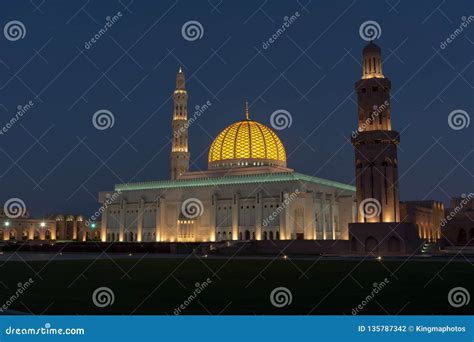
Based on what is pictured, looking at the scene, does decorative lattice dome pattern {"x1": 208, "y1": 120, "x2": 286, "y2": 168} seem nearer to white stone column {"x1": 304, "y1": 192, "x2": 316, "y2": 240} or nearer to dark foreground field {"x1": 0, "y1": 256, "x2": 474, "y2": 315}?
white stone column {"x1": 304, "y1": 192, "x2": 316, "y2": 240}

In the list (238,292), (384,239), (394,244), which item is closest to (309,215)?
(384,239)

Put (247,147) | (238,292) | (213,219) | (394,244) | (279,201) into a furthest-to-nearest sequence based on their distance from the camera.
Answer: (247,147), (213,219), (279,201), (394,244), (238,292)

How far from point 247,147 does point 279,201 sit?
1060 centimetres

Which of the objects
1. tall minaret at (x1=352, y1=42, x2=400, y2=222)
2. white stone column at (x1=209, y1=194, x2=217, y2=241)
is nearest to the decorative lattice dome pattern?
white stone column at (x1=209, y1=194, x2=217, y2=241)

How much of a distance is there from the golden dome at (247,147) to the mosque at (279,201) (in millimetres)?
118

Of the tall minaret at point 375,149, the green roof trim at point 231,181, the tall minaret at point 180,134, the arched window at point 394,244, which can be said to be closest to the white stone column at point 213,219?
the green roof trim at point 231,181

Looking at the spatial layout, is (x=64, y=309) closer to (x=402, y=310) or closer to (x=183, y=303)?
(x=183, y=303)

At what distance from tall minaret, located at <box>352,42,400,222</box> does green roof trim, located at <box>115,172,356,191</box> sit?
13.4m

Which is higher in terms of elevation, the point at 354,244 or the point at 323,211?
the point at 323,211

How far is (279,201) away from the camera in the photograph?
164ft

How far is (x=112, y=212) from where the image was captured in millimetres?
62219

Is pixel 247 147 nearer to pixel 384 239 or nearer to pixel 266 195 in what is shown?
pixel 266 195

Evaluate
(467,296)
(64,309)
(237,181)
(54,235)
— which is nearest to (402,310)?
(467,296)

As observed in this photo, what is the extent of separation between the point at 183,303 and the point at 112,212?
53853 mm
